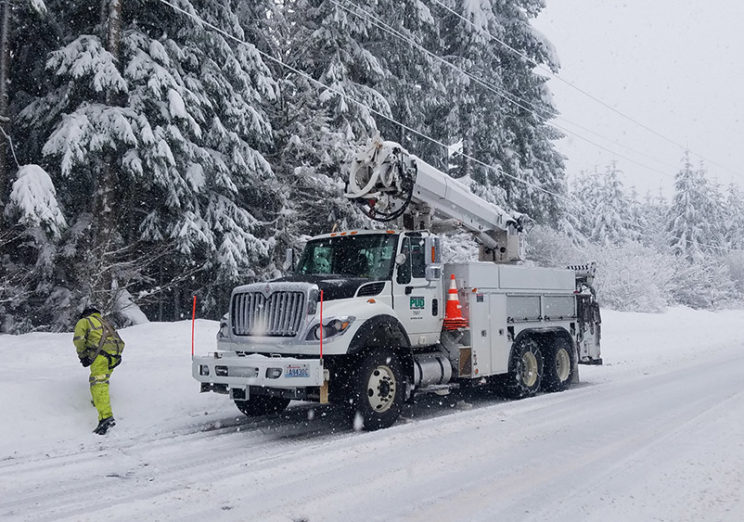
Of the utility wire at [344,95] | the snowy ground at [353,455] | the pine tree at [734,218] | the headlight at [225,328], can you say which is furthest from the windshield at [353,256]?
the pine tree at [734,218]

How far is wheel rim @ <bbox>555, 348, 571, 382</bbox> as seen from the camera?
39.5ft

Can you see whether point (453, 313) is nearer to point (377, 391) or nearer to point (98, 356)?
point (377, 391)

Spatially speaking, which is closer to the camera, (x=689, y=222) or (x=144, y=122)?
(x=144, y=122)

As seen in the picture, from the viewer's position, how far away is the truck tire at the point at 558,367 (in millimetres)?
11648

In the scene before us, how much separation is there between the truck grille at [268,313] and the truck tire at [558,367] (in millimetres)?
5653

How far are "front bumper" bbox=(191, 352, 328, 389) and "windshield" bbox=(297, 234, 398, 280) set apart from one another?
1802 millimetres

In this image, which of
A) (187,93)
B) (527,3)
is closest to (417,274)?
(187,93)

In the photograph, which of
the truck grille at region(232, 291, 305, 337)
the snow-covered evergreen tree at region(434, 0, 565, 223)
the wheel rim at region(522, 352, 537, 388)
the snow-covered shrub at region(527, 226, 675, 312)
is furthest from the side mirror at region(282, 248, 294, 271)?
the snow-covered shrub at region(527, 226, 675, 312)

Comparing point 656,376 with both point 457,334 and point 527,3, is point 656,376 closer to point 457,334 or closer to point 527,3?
point 457,334

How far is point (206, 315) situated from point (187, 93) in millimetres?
7940

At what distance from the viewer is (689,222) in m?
64.5

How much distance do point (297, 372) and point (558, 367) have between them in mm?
6282

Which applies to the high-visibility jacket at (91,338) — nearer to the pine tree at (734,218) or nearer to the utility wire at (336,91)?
the utility wire at (336,91)

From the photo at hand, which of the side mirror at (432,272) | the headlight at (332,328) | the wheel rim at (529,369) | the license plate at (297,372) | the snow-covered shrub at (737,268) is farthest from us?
the snow-covered shrub at (737,268)
